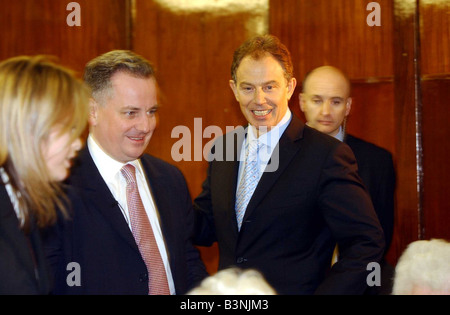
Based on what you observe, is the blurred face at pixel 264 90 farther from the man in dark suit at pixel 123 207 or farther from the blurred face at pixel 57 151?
the blurred face at pixel 57 151

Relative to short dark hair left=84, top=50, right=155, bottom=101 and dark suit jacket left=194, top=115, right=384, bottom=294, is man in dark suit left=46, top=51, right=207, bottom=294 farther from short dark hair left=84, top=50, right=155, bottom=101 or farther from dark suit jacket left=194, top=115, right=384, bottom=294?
dark suit jacket left=194, top=115, right=384, bottom=294

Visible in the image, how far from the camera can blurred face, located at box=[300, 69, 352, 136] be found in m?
3.57

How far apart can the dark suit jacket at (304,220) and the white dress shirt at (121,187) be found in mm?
368

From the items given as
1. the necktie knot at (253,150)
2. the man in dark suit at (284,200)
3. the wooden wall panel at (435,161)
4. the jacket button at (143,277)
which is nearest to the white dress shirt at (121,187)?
the jacket button at (143,277)

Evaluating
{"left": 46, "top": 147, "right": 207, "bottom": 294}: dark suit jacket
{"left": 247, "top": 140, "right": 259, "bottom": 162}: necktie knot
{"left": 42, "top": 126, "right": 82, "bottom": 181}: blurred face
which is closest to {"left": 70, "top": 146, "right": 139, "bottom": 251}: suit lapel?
{"left": 46, "top": 147, "right": 207, "bottom": 294}: dark suit jacket

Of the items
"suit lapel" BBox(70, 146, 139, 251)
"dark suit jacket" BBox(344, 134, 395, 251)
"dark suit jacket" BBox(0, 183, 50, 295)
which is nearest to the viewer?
"dark suit jacket" BBox(0, 183, 50, 295)

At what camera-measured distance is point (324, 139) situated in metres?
2.40

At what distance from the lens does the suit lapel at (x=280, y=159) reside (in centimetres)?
233

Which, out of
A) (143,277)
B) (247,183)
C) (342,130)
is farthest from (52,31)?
(143,277)

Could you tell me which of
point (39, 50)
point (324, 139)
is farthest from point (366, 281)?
point (39, 50)

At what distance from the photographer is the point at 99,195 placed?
79.8 inches

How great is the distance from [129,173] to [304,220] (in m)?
0.73

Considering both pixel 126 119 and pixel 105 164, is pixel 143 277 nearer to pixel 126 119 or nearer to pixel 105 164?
pixel 105 164

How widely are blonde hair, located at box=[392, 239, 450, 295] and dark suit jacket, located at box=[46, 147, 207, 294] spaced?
0.89m
